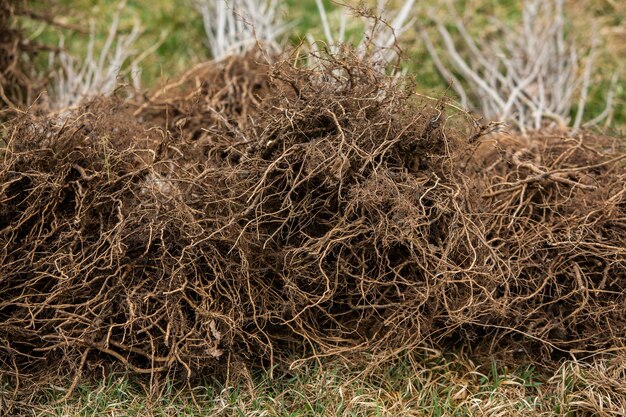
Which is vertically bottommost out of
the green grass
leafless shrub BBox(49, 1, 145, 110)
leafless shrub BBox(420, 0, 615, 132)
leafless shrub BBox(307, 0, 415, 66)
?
the green grass

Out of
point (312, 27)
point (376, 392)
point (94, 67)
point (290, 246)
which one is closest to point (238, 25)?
point (312, 27)

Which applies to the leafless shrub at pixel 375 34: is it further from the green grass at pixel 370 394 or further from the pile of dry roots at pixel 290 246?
the green grass at pixel 370 394

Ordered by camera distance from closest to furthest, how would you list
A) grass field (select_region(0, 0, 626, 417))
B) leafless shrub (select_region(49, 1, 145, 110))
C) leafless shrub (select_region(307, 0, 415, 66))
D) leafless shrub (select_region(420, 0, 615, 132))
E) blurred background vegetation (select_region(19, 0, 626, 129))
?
grass field (select_region(0, 0, 626, 417)) < leafless shrub (select_region(307, 0, 415, 66)) < leafless shrub (select_region(49, 1, 145, 110)) < leafless shrub (select_region(420, 0, 615, 132)) < blurred background vegetation (select_region(19, 0, 626, 129))

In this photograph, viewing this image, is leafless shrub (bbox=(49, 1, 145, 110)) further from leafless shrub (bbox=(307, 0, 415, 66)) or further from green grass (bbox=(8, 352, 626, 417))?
green grass (bbox=(8, 352, 626, 417))

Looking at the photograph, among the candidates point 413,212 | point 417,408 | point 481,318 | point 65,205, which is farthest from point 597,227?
point 65,205

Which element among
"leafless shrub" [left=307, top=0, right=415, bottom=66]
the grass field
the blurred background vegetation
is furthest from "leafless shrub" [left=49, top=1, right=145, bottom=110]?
the grass field

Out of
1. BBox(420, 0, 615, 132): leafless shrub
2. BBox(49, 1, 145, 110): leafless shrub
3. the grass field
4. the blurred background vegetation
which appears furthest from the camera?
the blurred background vegetation

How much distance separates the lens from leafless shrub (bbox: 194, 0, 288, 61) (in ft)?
12.0

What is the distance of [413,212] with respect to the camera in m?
2.35

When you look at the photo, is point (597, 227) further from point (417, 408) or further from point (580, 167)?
point (417, 408)

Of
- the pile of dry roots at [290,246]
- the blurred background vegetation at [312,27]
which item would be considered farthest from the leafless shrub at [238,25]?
the pile of dry roots at [290,246]

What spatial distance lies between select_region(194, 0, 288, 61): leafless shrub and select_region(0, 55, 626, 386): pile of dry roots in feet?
3.94

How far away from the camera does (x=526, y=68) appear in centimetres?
387

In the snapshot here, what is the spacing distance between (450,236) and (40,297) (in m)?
1.30
